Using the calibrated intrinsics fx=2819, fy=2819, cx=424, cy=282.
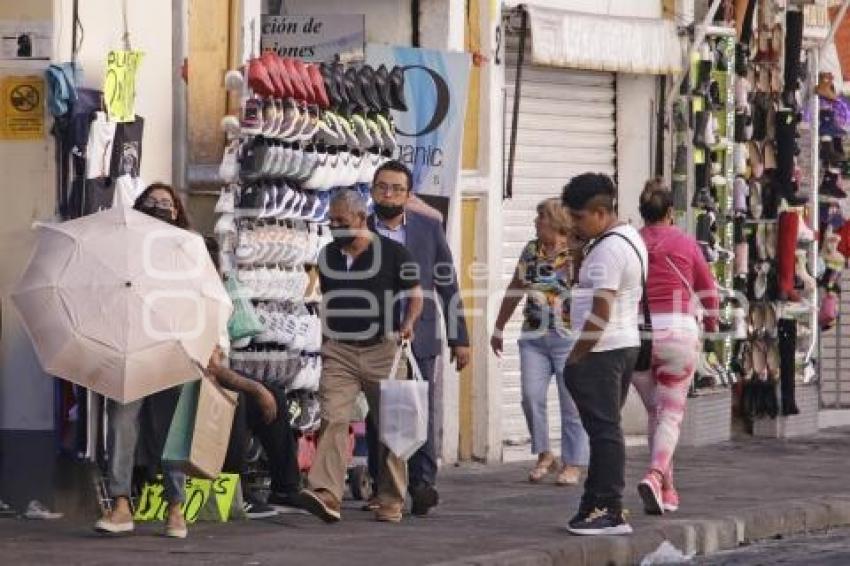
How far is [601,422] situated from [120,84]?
3153mm

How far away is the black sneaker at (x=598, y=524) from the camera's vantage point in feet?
47.3

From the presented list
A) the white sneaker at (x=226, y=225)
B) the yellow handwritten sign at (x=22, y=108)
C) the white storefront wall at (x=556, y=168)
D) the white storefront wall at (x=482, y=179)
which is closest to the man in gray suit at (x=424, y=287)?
the white sneaker at (x=226, y=225)

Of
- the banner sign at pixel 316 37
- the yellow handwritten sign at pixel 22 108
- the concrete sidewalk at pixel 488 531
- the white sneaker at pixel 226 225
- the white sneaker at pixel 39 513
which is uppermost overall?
the banner sign at pixel 316 37

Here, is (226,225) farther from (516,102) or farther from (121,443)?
(516,102)

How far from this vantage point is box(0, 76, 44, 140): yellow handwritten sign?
1494cm

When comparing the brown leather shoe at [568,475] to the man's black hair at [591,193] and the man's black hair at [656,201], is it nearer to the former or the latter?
the man's black hair at [656,201]

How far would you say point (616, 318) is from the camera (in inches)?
573

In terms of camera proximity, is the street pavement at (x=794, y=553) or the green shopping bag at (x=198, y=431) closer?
the green shopping bag at (x=198, y=431)

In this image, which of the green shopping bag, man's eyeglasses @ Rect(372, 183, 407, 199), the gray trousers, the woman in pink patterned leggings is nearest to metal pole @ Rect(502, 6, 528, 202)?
the woman in pink patterned leggings

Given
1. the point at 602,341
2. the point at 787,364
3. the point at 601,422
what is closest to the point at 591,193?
the point at 602,341

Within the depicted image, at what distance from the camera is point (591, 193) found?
47.8 ft

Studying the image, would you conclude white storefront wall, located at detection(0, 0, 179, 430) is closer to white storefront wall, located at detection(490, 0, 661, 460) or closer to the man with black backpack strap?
the man with black backpack strap

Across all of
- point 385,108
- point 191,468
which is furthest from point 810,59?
point 191,468

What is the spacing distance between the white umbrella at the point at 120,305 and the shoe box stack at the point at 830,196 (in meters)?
11.1
